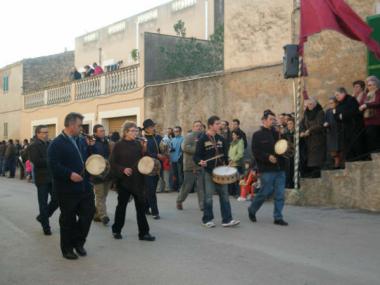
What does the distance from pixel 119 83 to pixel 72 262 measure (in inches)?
725

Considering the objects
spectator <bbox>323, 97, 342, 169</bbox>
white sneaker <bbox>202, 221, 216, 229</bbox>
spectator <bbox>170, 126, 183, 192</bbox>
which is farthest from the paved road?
spectator <bbox>170, 126, 183, 192</bbox>

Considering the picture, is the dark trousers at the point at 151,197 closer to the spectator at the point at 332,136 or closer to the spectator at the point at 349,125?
the spectator at the point at 332,136

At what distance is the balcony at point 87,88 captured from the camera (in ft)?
80.5

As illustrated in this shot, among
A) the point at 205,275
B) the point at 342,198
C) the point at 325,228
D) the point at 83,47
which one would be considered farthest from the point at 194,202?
the point at 83,47

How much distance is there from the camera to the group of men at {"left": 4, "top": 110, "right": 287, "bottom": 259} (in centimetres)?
756

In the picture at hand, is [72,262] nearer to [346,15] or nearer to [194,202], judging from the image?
[194,202]

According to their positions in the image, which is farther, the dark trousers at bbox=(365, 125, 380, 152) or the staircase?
the dark trousers at bbox=(365, 125, 380, 152)

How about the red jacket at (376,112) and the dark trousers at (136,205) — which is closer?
the dark trousers at (136,205)

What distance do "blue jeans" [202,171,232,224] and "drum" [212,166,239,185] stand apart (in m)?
0.21

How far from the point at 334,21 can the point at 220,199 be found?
5.24 meters

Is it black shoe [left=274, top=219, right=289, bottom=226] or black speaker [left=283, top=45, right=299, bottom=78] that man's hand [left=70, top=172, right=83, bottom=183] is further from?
black speaker [left=283, top=45, right=299, bottom=78]

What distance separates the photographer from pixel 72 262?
7.31 metres

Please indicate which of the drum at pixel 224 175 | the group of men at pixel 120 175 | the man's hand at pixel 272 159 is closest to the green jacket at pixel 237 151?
the group of men at pixel 120 175

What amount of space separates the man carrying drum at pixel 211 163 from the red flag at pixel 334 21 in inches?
156
